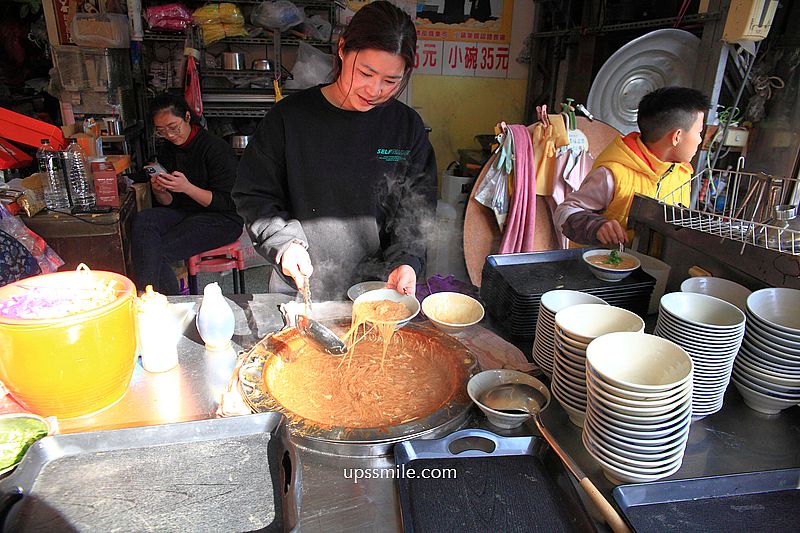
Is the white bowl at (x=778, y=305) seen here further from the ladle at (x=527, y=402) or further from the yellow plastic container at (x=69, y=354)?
the yellow plastic container at (x=69, y=354)

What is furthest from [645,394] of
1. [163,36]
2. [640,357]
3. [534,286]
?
[163,36]

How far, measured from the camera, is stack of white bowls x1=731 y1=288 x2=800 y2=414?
134cm

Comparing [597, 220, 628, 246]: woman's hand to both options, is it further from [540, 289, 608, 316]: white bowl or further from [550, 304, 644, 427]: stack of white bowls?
[550, 304, 644, 427]: stack of white bowls

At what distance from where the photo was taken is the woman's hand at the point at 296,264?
1.95 metres

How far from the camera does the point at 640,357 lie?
1284 millimetres

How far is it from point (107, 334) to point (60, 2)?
18.2 feet

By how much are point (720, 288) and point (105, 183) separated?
4150mm

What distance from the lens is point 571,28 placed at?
601cm

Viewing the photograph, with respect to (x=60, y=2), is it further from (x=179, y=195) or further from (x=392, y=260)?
(x=392, y=260)

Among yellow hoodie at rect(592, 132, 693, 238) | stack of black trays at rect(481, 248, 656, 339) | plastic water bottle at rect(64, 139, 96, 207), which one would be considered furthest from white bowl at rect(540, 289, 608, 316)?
plastic water bottle at rect(64, 139, 96, 207)

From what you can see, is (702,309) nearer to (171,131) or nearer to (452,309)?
(452,309)

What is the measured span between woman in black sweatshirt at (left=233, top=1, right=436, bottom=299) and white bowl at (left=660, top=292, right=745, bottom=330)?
947mm

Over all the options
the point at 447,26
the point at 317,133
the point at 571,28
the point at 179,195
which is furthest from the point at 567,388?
the point at 447,26

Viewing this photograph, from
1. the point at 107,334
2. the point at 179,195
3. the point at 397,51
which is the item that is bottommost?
the point at 179,195
